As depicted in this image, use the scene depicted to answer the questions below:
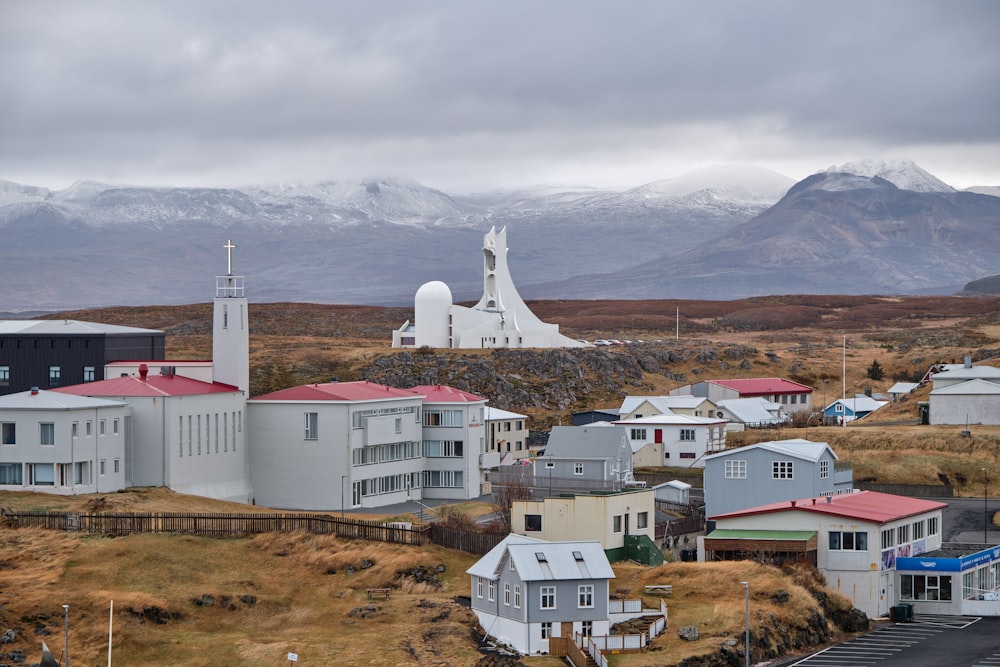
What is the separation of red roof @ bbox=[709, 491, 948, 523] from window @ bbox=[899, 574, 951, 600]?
2487 millimetres

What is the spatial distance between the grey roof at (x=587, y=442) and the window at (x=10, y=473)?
96.0 feet

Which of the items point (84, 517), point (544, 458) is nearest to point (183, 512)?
point (84, 517)

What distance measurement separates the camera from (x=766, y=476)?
2963 inches

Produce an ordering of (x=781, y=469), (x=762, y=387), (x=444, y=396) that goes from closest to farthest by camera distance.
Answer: (x=781, y=469) → (x=444, y=396) → (x=762, y=387)

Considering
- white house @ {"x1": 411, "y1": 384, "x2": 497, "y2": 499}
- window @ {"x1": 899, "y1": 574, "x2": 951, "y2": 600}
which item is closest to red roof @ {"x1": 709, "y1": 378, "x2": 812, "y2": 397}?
white house @ {"x1": 411, "y1": 384, "x2": 497, "y2": 499}

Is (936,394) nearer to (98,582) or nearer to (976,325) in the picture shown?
(98,582)

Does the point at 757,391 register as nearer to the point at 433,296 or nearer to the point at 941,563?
the point at 433,296

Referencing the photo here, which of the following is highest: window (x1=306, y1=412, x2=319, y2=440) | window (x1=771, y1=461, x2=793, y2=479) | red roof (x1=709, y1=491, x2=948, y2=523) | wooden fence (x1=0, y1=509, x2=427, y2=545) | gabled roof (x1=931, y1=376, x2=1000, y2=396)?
gabled roof (x1=931, y1=376, x2=1000, y2=396)

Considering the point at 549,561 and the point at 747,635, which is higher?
the point at 549,561

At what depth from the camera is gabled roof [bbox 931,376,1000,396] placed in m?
104

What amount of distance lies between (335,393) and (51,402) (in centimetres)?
1622

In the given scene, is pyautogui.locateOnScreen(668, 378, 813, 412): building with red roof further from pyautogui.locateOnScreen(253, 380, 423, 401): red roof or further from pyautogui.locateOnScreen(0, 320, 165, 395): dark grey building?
pyautogui.locateOnScreen(0, 320, 165, 395): dark grey building

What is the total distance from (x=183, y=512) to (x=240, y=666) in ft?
65.5

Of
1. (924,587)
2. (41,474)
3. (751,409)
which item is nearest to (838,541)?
(924,587)
